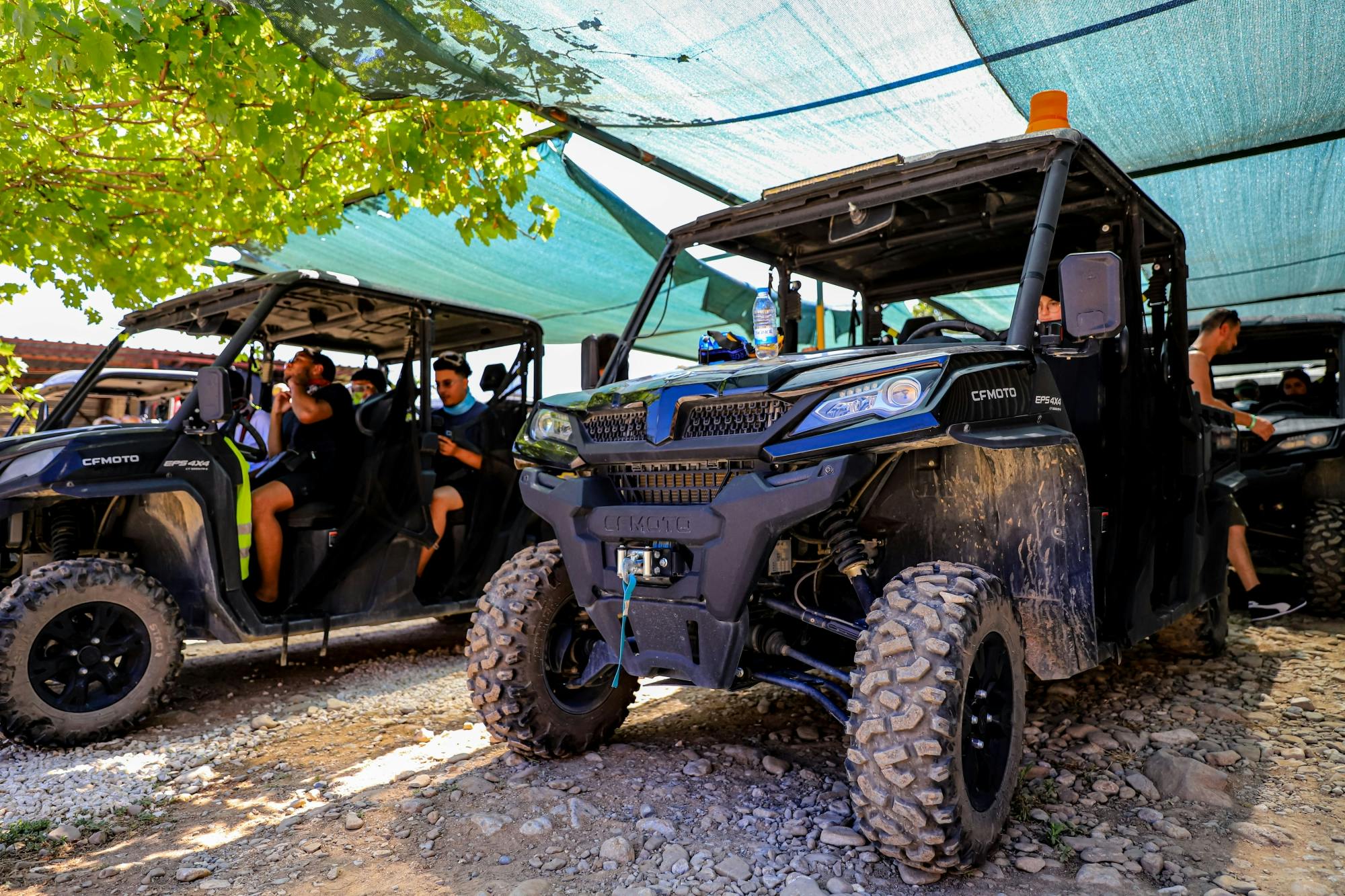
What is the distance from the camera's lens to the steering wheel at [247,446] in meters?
4.93

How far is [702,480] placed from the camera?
2984 millimetres

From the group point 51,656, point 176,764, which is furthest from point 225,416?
point 176,764

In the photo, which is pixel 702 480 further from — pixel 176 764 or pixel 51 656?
pixel 51 656

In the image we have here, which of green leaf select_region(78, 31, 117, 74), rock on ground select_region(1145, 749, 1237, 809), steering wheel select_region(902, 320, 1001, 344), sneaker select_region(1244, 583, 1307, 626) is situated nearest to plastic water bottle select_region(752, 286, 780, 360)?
steering wheel select_region(902, 320, 1001, 344)

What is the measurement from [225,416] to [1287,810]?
4749mm

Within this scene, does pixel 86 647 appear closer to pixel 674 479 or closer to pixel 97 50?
pixel 97 50

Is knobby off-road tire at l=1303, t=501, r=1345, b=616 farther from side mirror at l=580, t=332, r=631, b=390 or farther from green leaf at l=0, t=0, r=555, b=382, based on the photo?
green leaf at l=0, t=0, r=555, b=382

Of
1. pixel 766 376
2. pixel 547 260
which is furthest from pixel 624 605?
pixel 547 260

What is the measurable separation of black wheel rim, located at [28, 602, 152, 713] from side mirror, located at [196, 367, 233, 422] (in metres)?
0.98

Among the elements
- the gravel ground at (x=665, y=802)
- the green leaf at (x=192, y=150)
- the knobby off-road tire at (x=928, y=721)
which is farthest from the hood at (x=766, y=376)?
the green leaf at (x=192, y=150)

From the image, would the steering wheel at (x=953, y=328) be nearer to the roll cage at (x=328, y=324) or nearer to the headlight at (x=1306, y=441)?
the roll cage at (x=328, y=324)

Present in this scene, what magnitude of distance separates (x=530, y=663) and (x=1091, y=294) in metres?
2.30

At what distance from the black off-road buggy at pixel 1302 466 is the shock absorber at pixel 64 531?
7395 millimetres

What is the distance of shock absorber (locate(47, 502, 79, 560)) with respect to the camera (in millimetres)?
4691
